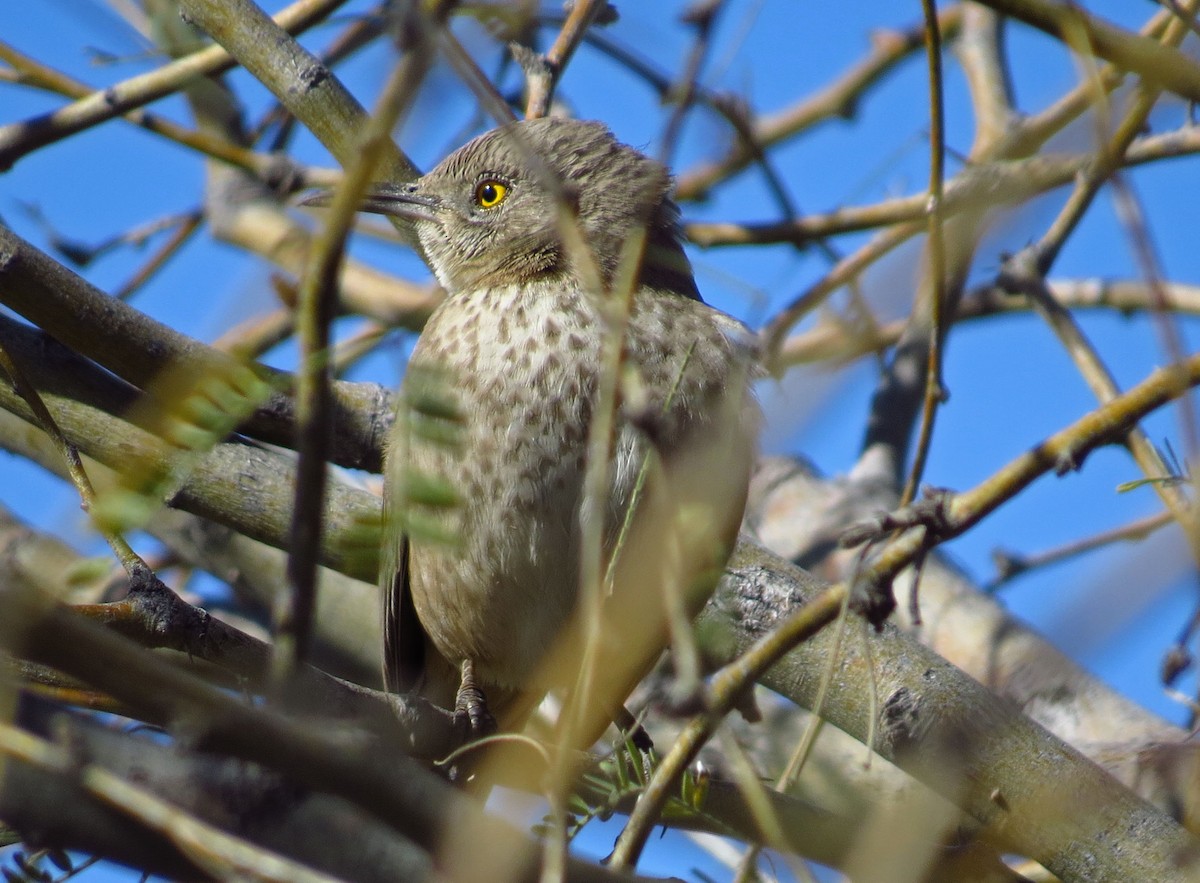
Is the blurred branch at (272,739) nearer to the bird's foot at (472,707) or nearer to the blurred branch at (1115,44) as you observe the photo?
the blurred branch at (1115,44)

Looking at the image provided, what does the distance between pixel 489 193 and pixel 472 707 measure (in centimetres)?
198

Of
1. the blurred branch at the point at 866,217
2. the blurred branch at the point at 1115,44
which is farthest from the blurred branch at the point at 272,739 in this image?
the blurred branch at the point at 866,217

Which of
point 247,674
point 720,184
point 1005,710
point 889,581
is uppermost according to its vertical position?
point 720,184

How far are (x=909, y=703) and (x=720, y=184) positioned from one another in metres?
3.44

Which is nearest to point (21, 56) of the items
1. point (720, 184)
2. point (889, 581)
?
point (720, 184)

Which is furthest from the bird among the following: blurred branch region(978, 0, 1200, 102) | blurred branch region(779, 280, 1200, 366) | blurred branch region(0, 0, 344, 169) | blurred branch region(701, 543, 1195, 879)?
blurred branch region(779, 280, 1200, 366)

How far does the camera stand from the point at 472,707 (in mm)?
4555

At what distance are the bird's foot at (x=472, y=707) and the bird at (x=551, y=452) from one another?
0.5 inches

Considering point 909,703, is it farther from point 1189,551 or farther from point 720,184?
point 720,184

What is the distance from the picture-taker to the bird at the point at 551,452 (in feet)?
12.8

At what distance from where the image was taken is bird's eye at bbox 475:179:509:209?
5.17 m

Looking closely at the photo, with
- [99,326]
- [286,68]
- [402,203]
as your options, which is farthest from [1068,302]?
[99,326]

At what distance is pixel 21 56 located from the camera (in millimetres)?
5473

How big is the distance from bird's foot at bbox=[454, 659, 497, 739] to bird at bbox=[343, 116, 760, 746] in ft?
0.04
